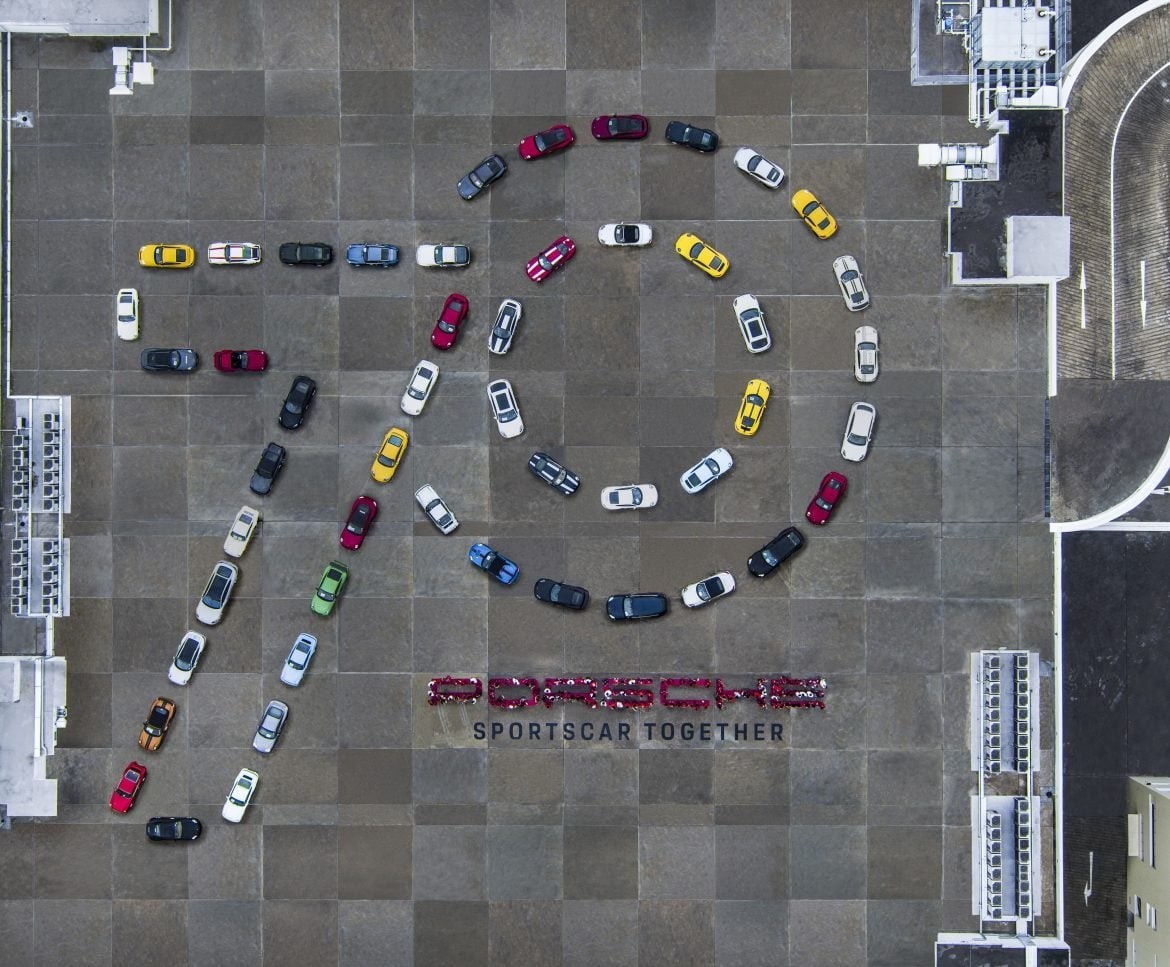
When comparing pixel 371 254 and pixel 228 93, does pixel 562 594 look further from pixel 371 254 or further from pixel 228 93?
pixel 228 93

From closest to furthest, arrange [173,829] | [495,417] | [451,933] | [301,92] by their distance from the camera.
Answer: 1. [173,829]
2. [451,933]
3. [495,417]
4. [301,92]

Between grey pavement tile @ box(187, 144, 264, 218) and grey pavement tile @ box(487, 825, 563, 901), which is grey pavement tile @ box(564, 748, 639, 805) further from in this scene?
grey pavement tile @ box(187, 144, 264, 218)

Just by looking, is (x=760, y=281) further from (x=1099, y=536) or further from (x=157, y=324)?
(x=157, y=324)

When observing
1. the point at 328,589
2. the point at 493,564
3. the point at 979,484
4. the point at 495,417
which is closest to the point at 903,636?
the point at 979,484

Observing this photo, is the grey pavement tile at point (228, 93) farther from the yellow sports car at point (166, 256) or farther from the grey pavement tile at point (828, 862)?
the grey pavement tile at point (828, 862)

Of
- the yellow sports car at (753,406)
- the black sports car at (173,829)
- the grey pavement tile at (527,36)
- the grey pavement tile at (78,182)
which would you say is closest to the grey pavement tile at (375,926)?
the black sports car at (173,829)

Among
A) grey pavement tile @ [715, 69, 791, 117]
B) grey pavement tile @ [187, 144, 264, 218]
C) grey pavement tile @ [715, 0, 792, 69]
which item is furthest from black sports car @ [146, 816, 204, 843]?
grey pavement tile @ [715, 0, 792, 69]
